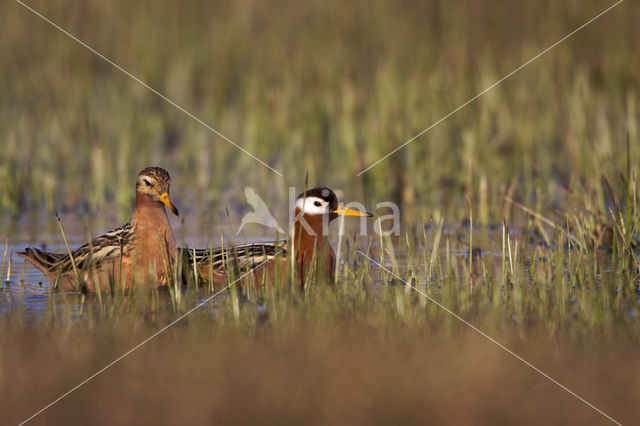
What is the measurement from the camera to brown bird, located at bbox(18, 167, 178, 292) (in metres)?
7.79

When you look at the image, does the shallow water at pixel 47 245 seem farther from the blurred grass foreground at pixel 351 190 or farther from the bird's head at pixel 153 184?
the bird's head at pixel 153 184

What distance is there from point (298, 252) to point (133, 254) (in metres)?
1.29

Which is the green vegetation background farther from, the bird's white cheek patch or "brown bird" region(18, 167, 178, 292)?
"brown bird" region(18, 167, 178, 292)

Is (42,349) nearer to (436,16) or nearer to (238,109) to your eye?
(238,109)

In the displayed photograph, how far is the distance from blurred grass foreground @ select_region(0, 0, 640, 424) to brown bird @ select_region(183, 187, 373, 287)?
11.7 inches

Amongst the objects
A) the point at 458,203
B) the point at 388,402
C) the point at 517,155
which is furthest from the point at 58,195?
the point at 388,402

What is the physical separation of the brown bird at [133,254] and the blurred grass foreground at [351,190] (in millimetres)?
306

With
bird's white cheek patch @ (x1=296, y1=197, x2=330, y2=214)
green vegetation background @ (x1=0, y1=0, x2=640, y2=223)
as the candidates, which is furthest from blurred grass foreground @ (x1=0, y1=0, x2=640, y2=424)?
bird's white cheek patch @ (x1=296, y1=197, x2=330, y2=214)

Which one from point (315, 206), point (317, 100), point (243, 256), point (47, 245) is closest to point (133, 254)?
point (243, 256)

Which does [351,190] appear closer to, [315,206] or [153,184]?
[315,206]

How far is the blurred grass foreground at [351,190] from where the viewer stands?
5.22m

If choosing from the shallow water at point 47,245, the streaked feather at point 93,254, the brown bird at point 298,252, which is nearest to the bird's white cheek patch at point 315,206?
the brown bird at point 298,252

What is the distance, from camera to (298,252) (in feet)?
27.1

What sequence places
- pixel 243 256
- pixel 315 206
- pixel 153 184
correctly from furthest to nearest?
pixel 315 206
pixel 243 256
pixel 153 184
